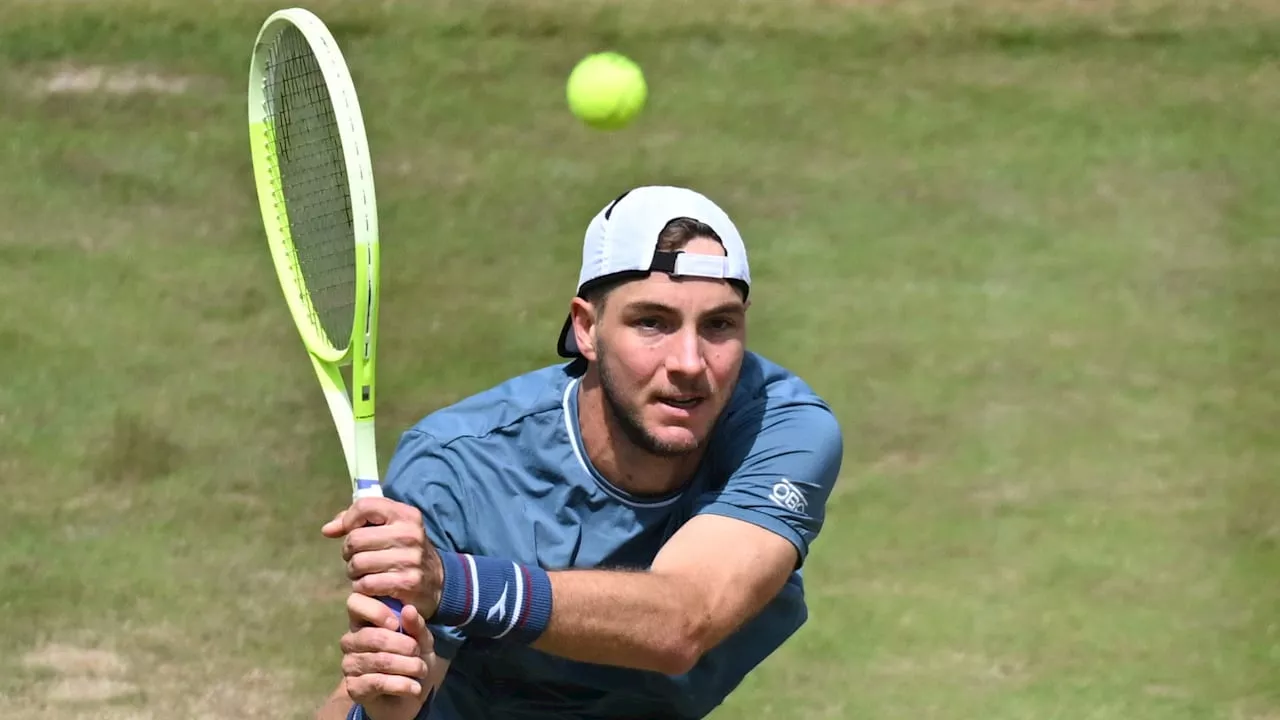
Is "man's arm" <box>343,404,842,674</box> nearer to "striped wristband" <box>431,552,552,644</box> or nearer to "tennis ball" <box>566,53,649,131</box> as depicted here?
"striped wristband" <box>431,552,552,644</box>

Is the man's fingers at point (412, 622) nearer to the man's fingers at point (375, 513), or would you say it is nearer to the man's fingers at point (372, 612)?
the man's fingers at point (372, 612)

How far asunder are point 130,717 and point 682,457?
320 centimetres

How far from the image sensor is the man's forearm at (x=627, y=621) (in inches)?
146

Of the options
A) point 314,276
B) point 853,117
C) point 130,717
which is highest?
point 314,276

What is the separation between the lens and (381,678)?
11.5ft

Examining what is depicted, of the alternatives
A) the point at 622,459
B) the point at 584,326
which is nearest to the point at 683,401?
the point at 622,459

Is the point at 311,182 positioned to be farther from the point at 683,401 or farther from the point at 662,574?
the point at 662,574

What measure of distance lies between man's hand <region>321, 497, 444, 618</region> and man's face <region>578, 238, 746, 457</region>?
2.73 feet

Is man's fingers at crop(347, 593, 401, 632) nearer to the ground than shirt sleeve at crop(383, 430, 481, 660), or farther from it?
farther from it

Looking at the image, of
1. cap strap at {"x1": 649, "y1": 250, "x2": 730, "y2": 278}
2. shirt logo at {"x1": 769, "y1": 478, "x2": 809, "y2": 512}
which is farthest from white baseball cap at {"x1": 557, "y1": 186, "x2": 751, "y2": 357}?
shirt logo at {"x1": 769, "y1": 478, "x2": 809, "y2": 512}

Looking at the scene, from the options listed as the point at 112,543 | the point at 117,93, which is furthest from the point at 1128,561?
the point at 117,93

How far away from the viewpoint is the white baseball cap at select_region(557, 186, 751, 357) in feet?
13.8

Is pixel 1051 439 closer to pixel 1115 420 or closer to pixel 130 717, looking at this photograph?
pixel 1115 420

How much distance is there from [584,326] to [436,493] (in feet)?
1.77
